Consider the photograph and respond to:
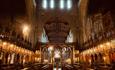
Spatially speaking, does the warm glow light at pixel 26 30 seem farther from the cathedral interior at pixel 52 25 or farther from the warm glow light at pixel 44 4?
the warm glow light at pixel 44 4

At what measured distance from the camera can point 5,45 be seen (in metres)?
12.1

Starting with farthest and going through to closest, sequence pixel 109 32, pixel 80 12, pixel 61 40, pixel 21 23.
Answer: pixel 61 40 < pixel 80 12 < pixel 21 23 < pixel 109 32

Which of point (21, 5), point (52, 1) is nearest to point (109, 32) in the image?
point (21, 5)

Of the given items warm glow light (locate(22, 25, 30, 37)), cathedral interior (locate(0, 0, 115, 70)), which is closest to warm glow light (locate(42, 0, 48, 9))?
cathedral interior (locate(0, 0, 115, 70))

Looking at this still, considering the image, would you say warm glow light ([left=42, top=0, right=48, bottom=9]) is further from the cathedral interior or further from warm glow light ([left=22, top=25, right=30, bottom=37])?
warm glow light ([left=22, top=25, right=30, bottom=37])

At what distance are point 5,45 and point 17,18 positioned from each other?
9034 mm

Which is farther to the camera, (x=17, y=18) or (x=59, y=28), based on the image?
(x=59, y=28)

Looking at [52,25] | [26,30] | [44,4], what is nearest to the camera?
[26,30]

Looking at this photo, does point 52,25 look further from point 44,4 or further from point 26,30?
point 26,30

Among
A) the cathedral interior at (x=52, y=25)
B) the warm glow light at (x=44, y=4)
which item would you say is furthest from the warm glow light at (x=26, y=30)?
the warm glow light at (x=44, y=4)

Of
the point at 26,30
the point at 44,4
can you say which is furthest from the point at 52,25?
the point at 26,30

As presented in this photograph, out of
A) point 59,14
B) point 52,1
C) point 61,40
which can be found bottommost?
point 61,40

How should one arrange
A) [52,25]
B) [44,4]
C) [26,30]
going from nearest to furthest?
[26,30]
[52,25]
[44,4]

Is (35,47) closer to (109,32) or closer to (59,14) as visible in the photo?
(59,14)
